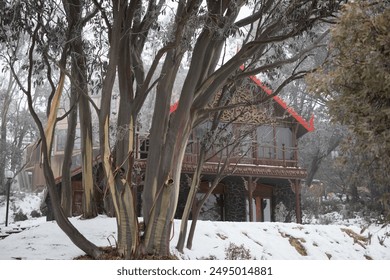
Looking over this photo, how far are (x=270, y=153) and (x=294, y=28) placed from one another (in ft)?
42.5

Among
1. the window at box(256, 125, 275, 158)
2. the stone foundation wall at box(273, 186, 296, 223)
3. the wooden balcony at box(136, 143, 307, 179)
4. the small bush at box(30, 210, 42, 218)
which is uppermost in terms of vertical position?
the window at box(256, 125, 275, 158)

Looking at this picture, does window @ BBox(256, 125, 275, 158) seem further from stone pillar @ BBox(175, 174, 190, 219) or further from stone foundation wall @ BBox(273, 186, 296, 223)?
stone pillar @ BBox(175, 174, 190, 219)

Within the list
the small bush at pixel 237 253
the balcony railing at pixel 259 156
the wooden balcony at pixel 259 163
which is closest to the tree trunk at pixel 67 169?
the small bush at pixel 237 253

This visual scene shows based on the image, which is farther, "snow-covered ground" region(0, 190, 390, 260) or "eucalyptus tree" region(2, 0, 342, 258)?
"snow-covered ground" region(0, 190, 390, 260)

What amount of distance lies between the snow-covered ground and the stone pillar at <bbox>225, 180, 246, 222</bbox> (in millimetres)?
5046

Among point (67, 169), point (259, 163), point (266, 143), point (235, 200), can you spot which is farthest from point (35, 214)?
point (67, 169)

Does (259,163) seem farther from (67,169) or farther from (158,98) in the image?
(158,98)

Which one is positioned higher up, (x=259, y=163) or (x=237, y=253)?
(x=259, y=163)

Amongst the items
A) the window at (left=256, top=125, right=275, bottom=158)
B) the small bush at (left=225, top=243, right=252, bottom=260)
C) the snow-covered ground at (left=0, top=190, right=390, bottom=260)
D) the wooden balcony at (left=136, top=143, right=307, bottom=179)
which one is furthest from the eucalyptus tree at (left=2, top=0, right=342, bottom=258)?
the window at (left=256, top=125, right=275, bottom=158)

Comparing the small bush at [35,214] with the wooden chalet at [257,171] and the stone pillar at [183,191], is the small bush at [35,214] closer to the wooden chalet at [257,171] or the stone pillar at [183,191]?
the wooden chalet at [257,171]

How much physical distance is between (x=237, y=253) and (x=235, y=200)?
9.49m

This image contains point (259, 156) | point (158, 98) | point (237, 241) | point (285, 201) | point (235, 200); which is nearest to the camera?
point (158, 98)

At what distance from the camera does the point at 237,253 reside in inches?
483

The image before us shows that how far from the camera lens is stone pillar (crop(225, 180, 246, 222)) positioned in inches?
846
